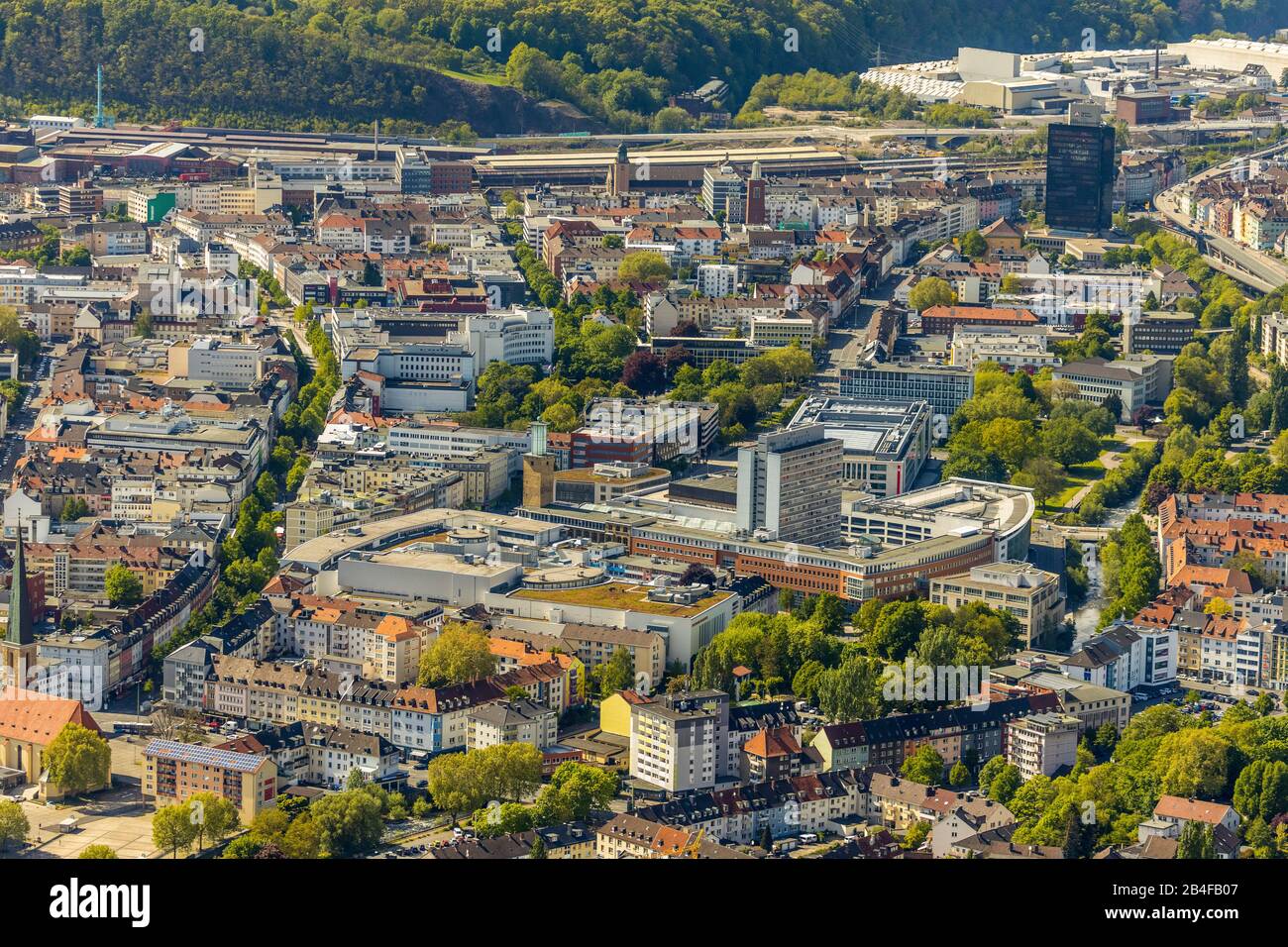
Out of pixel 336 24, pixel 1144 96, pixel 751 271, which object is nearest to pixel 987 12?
pixel 1144 96

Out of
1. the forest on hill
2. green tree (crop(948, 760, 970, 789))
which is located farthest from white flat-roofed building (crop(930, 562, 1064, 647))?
the forest on hill

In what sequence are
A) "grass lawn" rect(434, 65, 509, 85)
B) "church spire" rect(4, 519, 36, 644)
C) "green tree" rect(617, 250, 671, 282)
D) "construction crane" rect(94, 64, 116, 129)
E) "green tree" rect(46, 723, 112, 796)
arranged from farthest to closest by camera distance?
Answer: "grass lawn" rect(434, 65, 509, 85) → "construction crane" rect(94, 64, 116, 129) → "green tree" rect(617, 250, 671, 282) → "church spire" rect(4, 519, 36, 644) → "green tree" rect(46, 723, 112, 796)

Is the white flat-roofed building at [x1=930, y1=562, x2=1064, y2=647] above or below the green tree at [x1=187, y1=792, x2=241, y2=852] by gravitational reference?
above

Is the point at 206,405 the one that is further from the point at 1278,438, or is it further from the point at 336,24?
the point at 336,24

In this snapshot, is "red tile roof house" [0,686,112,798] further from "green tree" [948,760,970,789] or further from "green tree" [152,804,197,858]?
"green tree" [948,760,970,789]

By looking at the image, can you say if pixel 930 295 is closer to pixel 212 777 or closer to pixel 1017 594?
pixel 1017 594

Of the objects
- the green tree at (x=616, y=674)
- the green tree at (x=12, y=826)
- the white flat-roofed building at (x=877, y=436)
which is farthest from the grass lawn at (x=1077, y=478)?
the green tree at (x=12, y=826)
